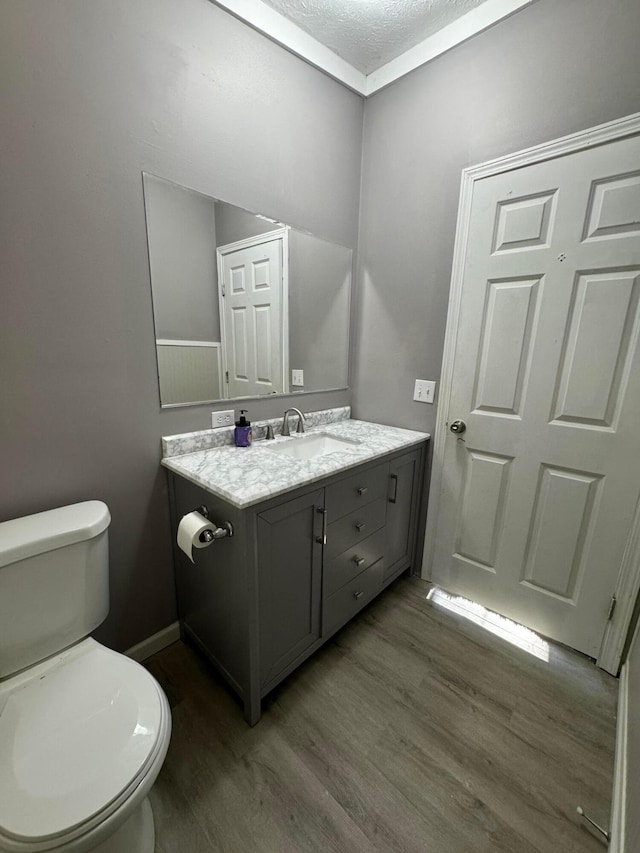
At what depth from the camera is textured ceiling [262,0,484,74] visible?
1426 mm

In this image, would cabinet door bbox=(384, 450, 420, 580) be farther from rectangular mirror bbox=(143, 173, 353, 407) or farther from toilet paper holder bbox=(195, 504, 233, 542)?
toilet paper holder bbox=(195, 504, 233, 542)

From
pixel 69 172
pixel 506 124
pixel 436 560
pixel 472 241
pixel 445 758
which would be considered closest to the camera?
pixel 69 172

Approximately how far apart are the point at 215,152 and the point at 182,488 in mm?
1343

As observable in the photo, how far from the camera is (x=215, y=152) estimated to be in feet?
4.55

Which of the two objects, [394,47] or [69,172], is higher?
[394,47]

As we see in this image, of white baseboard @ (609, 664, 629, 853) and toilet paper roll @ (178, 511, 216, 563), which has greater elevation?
toilet paper roll @ (178, 511, 216, 563)

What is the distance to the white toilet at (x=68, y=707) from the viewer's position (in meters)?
0.68

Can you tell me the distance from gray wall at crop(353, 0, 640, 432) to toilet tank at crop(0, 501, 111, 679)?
157cm

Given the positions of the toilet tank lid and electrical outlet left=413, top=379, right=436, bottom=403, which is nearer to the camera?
the toilet tank lid

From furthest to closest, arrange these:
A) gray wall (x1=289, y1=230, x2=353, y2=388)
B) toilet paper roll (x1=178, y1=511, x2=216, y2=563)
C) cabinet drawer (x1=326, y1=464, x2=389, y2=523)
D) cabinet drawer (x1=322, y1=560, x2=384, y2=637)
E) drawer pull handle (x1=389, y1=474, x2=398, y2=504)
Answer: gray wall (x1=289, y1=230, x2=353, y2=388), drawer pull handle (x1=389, y1=474, x2=398, y2=504), cabinet drawer (x1=322, y1=560, x2=384, y2=637), cabinet drawer (x1=326, y1=464, x2=389, y2=523), toilet paper roll (x1=178, y1=511, x2=216, y2=563)

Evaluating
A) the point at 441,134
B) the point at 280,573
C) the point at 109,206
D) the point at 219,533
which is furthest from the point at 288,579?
the point at 441,134

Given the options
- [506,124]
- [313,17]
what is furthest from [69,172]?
[506,124]

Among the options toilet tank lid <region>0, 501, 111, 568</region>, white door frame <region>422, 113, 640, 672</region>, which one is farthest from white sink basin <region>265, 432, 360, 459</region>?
toilet tank lid <region>0, 501, 111, 568</region>

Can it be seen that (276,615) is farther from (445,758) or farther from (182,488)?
(445,758)
